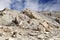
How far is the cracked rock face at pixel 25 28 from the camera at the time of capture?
21.3m

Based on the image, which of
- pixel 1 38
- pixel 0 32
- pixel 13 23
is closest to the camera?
pixel 1 38

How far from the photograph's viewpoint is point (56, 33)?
76.9 ft

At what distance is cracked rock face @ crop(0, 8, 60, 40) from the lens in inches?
840

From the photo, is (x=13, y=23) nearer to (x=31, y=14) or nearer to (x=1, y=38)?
(x=31, y=14)

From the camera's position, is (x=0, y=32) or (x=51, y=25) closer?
(x=0, y=32)

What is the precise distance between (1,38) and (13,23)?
18.3ft

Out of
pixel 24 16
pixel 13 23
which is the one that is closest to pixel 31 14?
pixel 24 16

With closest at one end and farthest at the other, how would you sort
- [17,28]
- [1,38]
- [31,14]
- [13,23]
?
[1,38]
[17,28]
[13,23]
[31,14]

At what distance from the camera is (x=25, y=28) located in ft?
78.9

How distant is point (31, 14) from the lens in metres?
28.0

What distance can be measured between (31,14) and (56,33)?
6048mm

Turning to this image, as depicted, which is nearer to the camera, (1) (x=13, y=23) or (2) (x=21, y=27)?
(2) (x=21, y=27)

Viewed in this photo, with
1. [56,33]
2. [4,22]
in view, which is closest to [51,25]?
[56,33]

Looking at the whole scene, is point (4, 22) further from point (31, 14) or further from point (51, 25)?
point (51, 25)
